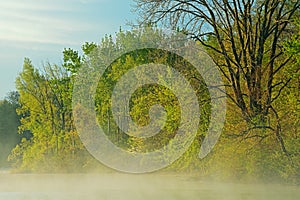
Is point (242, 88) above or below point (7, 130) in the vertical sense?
above

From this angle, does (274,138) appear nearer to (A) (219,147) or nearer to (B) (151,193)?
(A) (219,147)

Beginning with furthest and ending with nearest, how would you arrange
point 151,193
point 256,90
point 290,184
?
point 256,90, point 290,184, point 151,193

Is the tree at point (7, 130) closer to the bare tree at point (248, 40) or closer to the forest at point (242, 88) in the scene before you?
the forest at point (242, 88)

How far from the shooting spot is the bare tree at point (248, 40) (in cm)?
1648

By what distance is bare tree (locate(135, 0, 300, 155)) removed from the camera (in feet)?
54.1

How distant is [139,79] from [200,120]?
586 centimetres

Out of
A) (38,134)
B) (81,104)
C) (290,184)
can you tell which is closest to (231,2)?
(290,184)

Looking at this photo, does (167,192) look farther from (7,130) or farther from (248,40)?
(7,130)

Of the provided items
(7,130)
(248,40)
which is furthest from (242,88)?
(7,130)

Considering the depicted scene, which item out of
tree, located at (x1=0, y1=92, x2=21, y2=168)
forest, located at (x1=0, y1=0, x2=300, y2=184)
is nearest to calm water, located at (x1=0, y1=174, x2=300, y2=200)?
forest, located at (x1=0, y1=0, x2=300, y2=184)

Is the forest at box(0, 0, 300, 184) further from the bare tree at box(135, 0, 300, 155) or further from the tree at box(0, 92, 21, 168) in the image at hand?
the tree at box(0, 92, 21, 168)

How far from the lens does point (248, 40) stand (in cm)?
1727

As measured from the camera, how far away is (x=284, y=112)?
53.3 ft

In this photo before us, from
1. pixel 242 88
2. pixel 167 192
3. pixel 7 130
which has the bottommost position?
pixel 167 192
